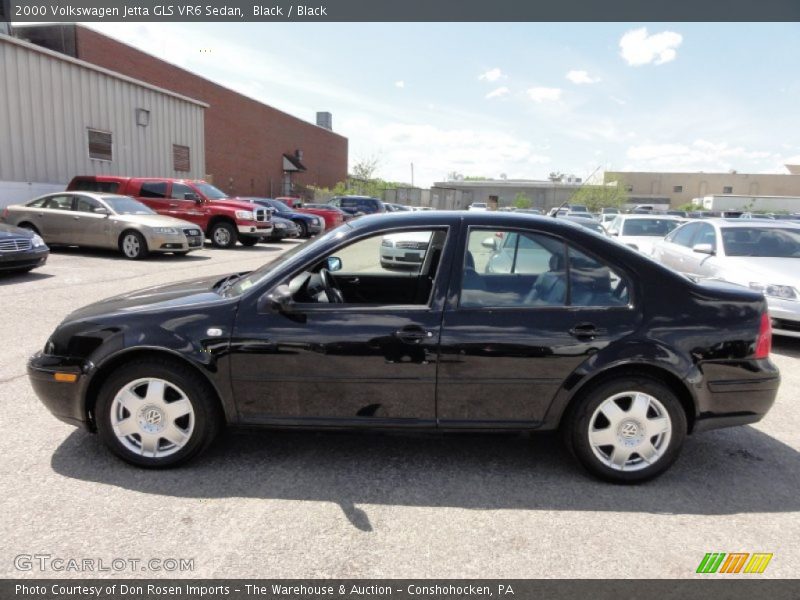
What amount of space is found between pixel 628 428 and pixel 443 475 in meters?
1.12

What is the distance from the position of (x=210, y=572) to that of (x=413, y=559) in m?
0.90

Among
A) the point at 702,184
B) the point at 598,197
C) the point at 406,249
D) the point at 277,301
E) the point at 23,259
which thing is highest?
the point at 702,184

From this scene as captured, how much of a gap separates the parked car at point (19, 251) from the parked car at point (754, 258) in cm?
1052

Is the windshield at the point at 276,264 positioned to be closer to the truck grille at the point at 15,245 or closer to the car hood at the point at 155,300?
the car hood at the point at 155,300

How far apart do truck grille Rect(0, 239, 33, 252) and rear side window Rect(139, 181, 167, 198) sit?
6.02 meters

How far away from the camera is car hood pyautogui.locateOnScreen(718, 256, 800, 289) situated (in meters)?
6.29

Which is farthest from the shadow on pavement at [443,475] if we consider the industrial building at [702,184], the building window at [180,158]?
the industrial building at [702,184]

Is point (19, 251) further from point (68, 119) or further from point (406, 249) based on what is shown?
point (68, 119)

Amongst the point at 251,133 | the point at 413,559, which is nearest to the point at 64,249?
the point at 413,559

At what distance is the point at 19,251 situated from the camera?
9.01 metres

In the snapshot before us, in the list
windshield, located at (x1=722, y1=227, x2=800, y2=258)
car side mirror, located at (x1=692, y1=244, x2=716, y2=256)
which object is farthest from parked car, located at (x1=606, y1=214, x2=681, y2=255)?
car side mirror, located at (x1=692, y1=244, x2=716, y2=256)

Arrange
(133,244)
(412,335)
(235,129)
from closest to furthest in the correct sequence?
1. (412,335)
2. (133,244)
3. (235,129)

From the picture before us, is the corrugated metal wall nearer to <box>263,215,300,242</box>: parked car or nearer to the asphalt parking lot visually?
<box>263,215,300,242</box>: parked car

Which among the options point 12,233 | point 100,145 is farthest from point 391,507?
point 100,145
